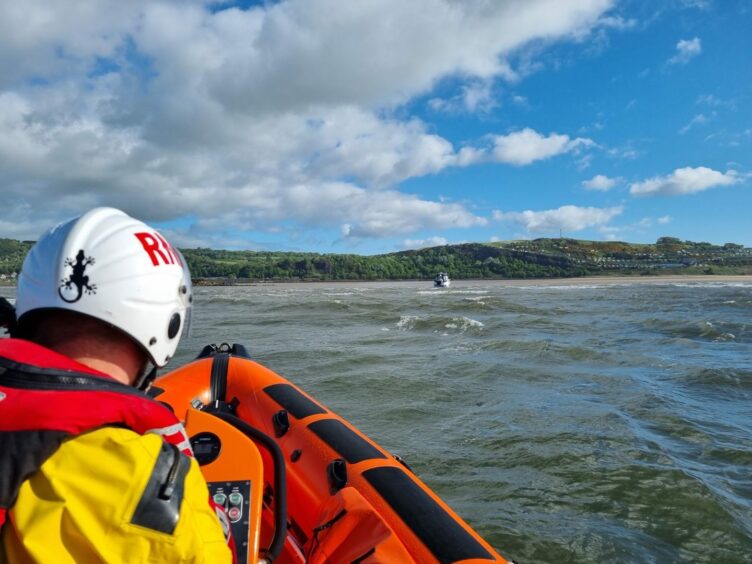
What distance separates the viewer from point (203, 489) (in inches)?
45.1

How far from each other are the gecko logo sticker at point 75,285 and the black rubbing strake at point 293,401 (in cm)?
245

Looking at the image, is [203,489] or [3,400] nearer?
[3,400]

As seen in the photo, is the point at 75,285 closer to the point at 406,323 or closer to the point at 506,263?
the point at 406,323

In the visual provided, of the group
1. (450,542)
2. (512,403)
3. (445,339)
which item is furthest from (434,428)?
(445,339)

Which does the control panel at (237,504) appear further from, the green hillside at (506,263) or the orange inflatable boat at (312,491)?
the green hillside at (506,263)

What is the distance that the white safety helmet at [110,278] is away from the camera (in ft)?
4.39

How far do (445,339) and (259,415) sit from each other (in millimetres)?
8638

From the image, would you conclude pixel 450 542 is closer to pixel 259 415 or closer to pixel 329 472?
pixel 329 472

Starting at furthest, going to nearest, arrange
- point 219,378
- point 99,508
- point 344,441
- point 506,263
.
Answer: point 506,263
point 219,378
point 344,441
point 99,508

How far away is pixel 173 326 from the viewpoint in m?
1.55

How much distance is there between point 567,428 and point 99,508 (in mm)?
5328

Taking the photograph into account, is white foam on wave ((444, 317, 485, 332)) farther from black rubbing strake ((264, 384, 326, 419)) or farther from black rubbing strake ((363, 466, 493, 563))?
black rubbing strake ((363, 466, 493, 563))

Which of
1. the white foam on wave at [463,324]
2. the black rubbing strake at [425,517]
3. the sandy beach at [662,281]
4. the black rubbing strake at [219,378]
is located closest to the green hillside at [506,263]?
the sandy beach at [662,281]

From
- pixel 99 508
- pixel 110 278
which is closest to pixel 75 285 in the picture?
pixel 110 278
